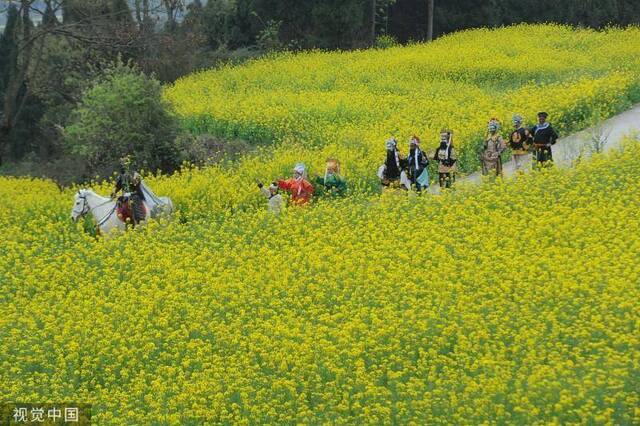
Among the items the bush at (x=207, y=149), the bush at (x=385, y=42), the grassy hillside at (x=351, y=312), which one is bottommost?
the grassy hillside at (x=351, y=312)

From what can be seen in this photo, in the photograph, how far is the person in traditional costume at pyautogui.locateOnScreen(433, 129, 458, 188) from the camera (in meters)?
23.2

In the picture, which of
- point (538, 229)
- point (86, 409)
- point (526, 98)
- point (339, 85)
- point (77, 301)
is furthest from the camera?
point (339, 85)

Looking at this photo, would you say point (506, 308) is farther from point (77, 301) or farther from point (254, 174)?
point (254, 174)

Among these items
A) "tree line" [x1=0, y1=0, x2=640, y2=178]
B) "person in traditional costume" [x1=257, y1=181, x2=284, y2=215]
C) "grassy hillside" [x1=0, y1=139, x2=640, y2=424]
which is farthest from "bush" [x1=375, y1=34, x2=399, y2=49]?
"person in traditional costume" [x1=257, y1=181, x2=284, y2=215]

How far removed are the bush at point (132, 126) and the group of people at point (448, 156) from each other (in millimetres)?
8400

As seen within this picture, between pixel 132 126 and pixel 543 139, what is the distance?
11150mm

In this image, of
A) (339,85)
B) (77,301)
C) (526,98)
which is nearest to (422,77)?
(339,85)

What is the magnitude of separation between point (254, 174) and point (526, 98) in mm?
10792

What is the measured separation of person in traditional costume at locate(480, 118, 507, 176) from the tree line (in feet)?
30.5

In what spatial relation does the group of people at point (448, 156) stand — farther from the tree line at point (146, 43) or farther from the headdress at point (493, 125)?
the tree line at point (146, 43)

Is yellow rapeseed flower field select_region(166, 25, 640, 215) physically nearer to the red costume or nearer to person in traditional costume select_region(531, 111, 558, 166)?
the red costume

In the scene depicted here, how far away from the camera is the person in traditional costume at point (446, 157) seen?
76.0ft

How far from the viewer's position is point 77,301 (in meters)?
17.9

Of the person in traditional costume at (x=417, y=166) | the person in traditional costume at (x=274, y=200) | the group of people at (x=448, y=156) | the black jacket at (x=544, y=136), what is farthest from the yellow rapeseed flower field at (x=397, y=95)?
the black jacket at (x=544, y=136)
